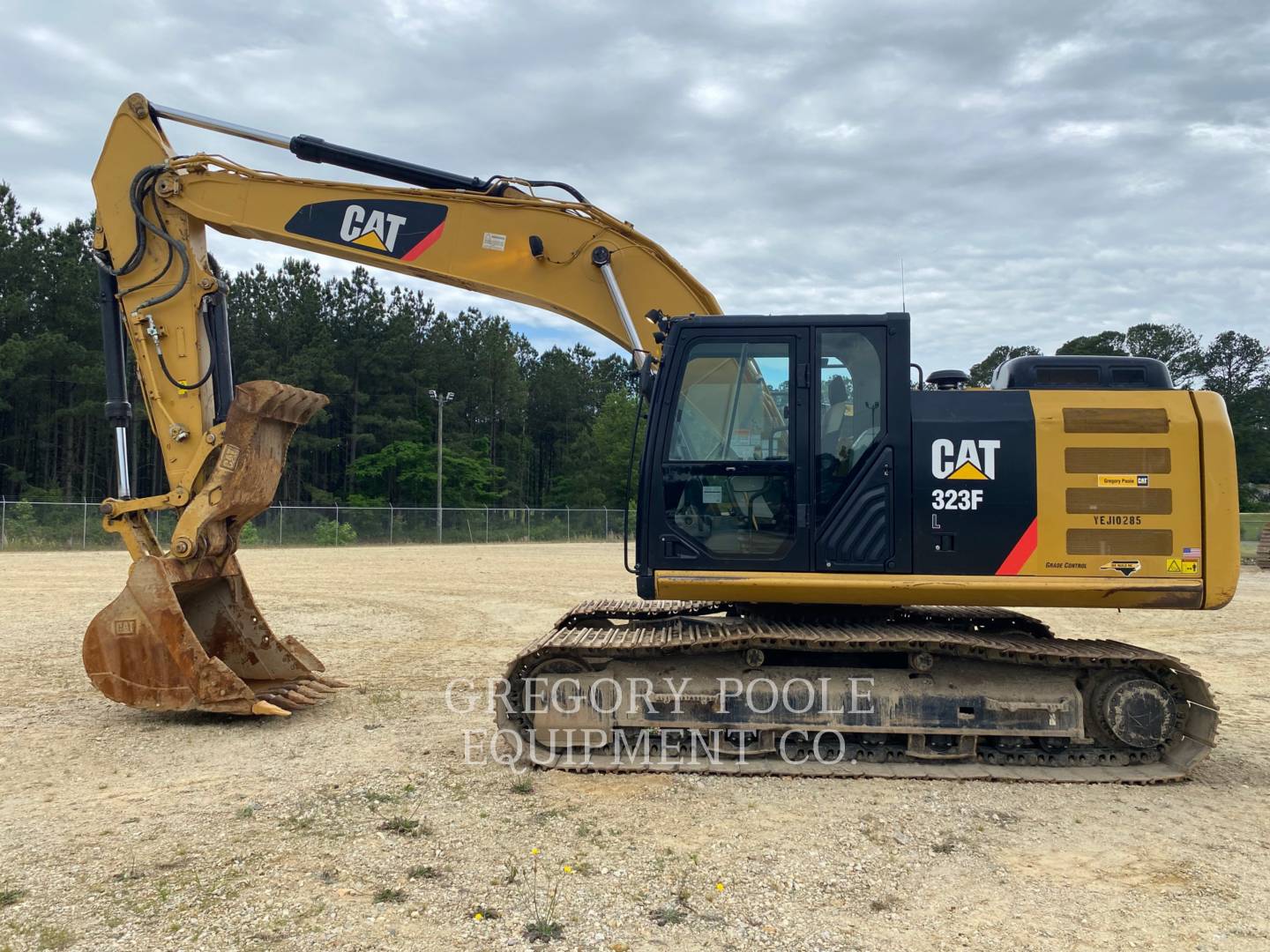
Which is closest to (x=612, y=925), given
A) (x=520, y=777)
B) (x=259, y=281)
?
(x=520, y=777)

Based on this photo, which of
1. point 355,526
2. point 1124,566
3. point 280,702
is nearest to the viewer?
point 1124,566

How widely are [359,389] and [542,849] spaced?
50271mm

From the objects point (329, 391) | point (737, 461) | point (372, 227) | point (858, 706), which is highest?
point (329, 391)

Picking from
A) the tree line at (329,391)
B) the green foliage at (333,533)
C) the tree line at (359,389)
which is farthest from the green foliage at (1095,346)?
the green foliage at (333,533)

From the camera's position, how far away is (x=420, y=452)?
4931 cm

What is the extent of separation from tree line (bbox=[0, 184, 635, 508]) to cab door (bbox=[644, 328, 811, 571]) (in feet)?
126

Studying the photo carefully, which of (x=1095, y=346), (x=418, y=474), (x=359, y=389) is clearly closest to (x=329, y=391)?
(x=359, y=389)

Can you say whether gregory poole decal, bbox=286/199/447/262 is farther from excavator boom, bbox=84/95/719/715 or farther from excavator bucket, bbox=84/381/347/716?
excavator bucket, bbox=84/381/347/716

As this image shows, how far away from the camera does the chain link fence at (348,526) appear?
27328mm

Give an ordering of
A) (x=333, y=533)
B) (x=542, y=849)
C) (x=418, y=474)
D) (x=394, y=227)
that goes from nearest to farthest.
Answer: (x=542, y=849) < (x=394, y=227) < (x=333, y=533) < (x=418, y=474)

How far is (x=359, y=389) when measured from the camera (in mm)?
51406

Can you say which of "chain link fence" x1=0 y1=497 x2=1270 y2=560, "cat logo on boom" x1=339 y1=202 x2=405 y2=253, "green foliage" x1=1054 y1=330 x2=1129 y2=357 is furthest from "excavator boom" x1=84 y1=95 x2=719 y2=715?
"green foliage" x1=1054 y1=330 x2=1129 y2=357

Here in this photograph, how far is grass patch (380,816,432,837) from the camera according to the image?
4520 mm

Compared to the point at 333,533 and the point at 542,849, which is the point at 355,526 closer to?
the point at 333,533
